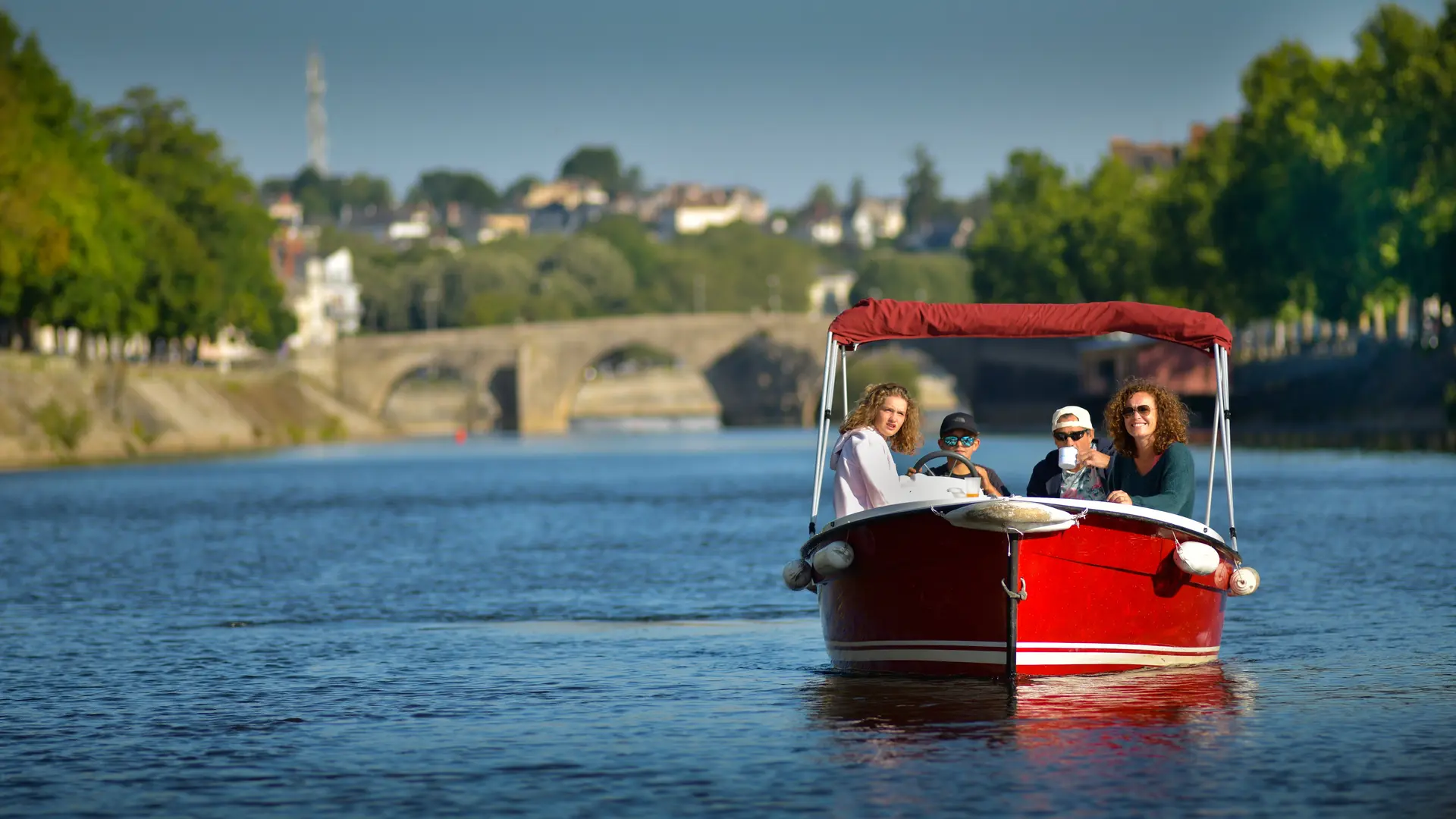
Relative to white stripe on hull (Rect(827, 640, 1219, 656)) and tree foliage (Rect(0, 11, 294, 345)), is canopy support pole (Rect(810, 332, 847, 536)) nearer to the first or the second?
white stripe on hull (Rect(827, 640, 1219, 656))

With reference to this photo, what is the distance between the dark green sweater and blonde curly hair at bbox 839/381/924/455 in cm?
140

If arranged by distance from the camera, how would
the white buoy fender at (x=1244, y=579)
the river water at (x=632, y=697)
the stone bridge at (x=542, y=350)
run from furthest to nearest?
the stone bridge at (x=542, y=350) → the white buoy fender at (x=1244, y=579) → the river water at (x=632, y=697)

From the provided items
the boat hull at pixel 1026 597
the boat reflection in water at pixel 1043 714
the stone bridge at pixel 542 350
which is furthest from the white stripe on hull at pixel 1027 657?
the stone bridge at pixel 542 350

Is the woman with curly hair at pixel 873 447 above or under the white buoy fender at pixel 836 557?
above

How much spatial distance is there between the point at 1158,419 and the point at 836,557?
2.41m

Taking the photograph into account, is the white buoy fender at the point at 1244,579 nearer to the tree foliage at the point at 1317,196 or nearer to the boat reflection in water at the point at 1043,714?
the boat reflection in water at the point at 1043,714

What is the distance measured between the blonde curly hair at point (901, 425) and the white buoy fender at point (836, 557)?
0.91m

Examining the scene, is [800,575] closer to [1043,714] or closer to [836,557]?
[836,557]

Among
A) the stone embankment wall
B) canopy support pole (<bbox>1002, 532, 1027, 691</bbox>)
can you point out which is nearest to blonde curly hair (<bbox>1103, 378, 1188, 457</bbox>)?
canopy support pole (<bbox>1002, 532, 1027, 691</bbox>)

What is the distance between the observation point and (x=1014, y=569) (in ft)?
49.1

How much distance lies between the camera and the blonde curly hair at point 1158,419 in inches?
633

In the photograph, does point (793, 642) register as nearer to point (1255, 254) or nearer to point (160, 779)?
point (160, 779)

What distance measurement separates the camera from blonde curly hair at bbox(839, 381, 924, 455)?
1623cm

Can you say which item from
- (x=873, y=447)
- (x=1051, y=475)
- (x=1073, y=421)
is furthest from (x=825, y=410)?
(x=1073, y=421)
